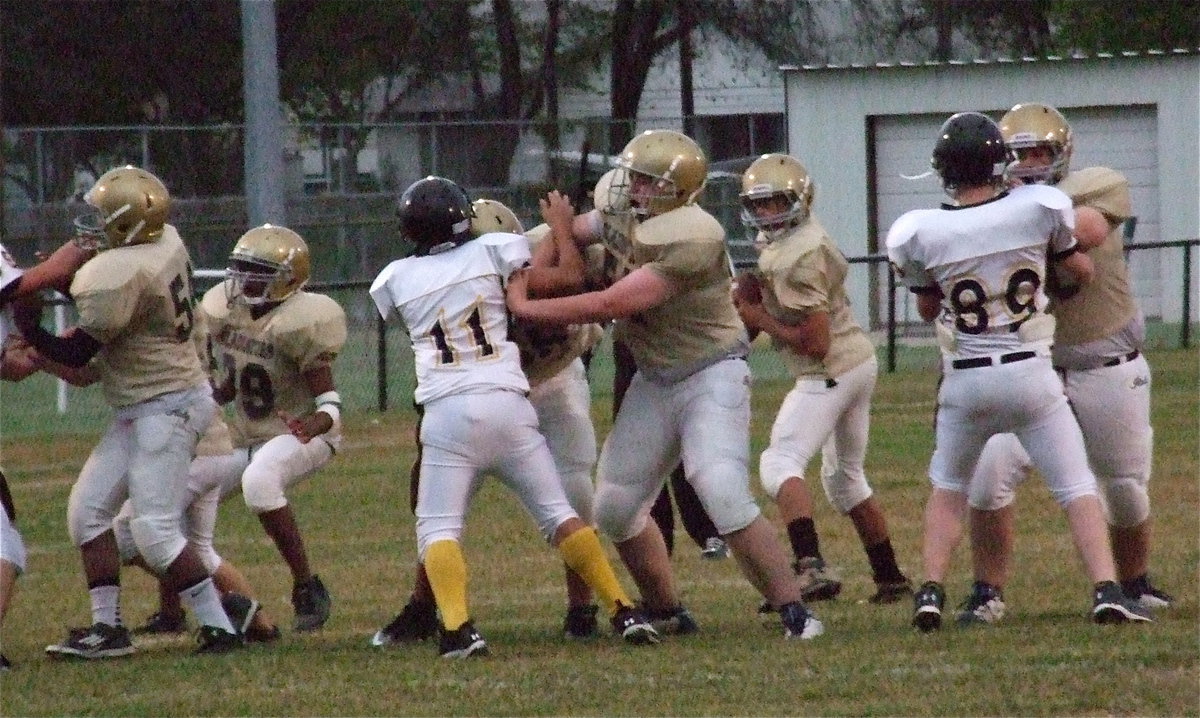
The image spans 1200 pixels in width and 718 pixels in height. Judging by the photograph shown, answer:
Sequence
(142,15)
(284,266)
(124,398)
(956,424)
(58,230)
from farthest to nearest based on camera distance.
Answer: (142,15), (58,230), (284,266), (124,398), (956,424)

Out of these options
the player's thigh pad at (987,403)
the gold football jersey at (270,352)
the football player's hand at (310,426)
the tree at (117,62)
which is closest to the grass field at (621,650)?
the player's thigh pad at (987,403)

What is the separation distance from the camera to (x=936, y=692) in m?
5.98

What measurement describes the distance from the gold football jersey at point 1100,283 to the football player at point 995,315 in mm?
425

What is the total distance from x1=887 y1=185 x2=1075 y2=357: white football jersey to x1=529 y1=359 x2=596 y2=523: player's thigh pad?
1.47 m

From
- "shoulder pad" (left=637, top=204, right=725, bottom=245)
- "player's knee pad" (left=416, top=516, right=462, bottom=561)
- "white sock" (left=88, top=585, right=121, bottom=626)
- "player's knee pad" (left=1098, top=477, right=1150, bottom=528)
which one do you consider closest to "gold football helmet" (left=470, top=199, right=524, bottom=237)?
"shoulder pad" (left=637, top=204, right=725, bottom=245)

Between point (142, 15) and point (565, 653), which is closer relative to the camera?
point (565, 653)

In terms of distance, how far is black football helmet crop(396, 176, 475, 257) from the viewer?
23.1ft

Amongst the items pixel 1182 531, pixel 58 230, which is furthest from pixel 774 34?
pixel 1182 531

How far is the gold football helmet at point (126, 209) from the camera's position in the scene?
7.32 m

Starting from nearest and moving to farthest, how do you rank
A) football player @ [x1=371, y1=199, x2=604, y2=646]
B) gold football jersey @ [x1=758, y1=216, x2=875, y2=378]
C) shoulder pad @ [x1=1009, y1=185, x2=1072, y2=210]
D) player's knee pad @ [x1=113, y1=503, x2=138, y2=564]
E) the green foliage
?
shoulder pad @ [x1=1009, y1=185, x2=1072, y2=210], football player @ [x1=371, y1=199, x2=604, y2=646], player's knee pad @ [x1=113, y1=503, x2=138, y2=564], gold football jersey @ [x1=758, y1=216, x2=875, y2=378], the green foliage

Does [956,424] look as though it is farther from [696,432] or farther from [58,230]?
[58,230]

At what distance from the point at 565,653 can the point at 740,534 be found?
719 mm

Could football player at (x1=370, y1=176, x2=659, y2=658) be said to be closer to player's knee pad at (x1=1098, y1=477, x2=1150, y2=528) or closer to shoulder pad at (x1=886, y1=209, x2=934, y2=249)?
shoulder pad at (x1=886, y1=209, x2=934, y2=249)

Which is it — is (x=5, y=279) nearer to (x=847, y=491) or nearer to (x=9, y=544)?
(x=9, y=544)
